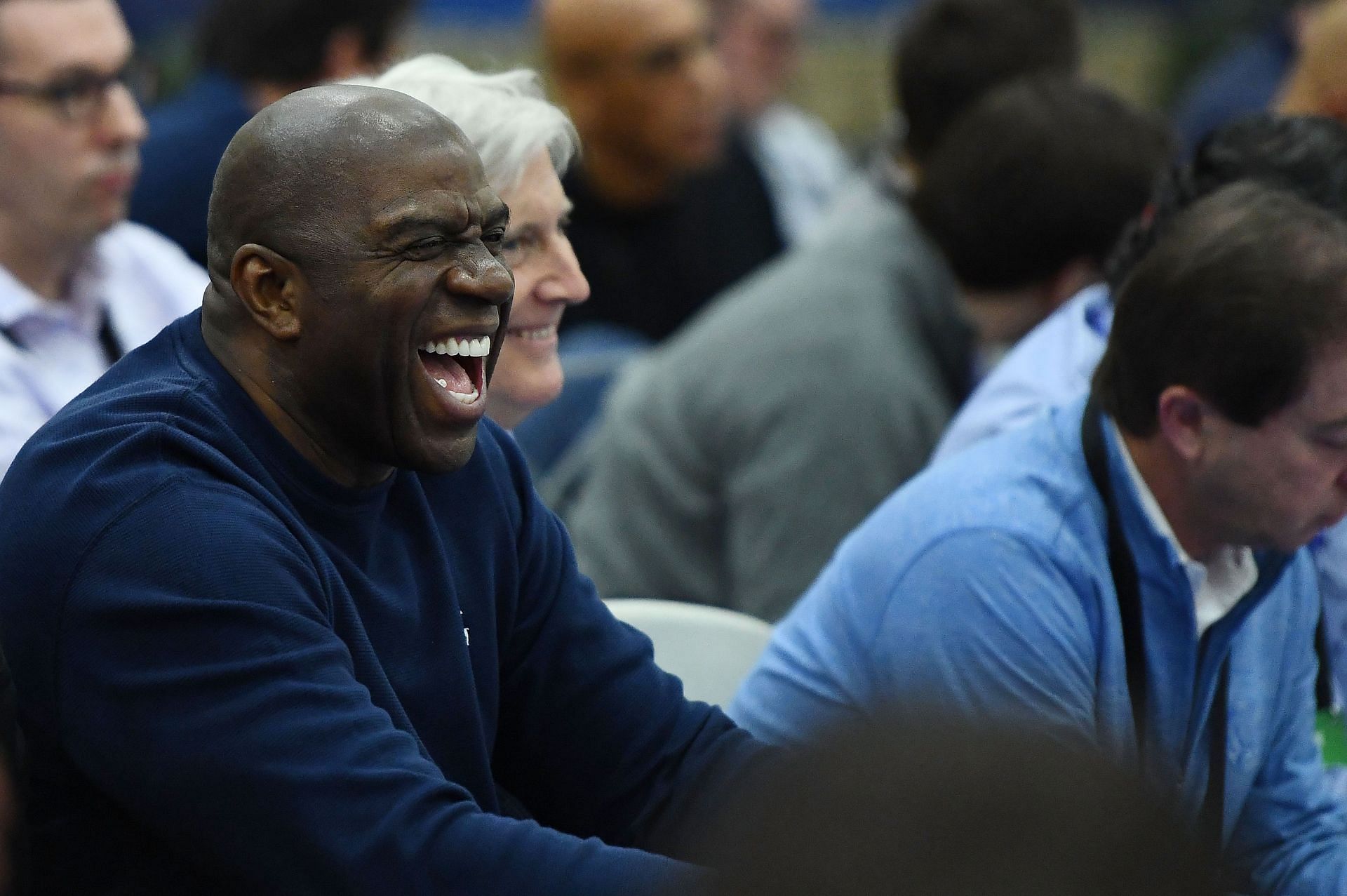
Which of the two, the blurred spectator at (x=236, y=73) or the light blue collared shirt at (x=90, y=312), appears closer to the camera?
the light blue collared shirt at (x=90, y=312)

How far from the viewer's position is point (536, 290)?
241 cm

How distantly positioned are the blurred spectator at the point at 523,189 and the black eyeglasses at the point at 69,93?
1.05 meters

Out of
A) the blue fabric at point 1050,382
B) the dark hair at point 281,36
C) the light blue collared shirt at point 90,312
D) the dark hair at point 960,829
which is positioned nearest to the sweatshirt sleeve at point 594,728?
the blue fabric at point 1050,382

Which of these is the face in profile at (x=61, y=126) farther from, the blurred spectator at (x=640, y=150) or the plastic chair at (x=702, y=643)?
the blurred spectator at (x=640, y=150)

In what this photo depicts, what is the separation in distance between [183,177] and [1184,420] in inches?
105

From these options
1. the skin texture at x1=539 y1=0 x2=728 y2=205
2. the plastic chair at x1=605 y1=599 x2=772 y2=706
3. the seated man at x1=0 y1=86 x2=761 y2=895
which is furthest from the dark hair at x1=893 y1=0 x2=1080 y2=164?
the seated man at x1=0 y1=86 x2=761 y2=895

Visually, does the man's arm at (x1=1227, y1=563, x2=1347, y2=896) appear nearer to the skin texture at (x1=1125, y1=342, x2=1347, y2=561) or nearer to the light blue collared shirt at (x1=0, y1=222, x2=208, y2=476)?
the skin texture at (x1=1125, y1=342, x2=1347, y2=561)

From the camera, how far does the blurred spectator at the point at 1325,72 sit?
338 centimetres

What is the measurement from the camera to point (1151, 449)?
Result: 2209 mm

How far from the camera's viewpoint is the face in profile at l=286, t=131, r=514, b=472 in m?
1.60

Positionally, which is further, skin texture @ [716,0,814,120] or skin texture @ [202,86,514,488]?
skin texture @ [716,0,814,120]

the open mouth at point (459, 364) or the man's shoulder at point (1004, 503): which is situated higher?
the open mouth at point (459, 364)

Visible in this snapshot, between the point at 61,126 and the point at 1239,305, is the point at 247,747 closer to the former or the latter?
the point at 1239,305

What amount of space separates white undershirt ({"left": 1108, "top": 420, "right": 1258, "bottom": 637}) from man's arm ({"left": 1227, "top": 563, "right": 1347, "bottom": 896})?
0.15m
